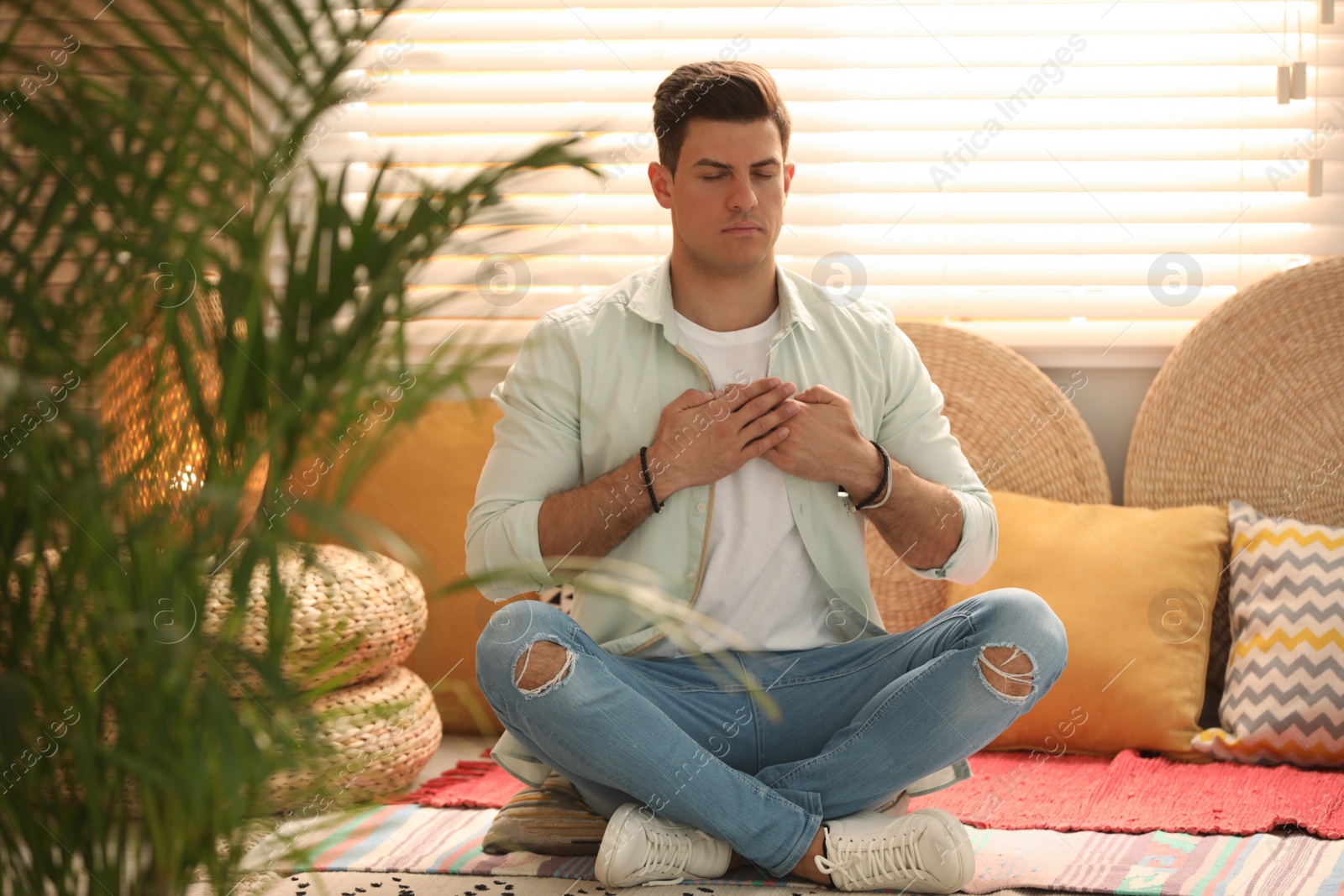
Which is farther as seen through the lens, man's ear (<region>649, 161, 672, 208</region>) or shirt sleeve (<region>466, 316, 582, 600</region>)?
man's ear (<region>649, 161, 672, 208</region>)

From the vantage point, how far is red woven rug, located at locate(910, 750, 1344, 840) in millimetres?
1776

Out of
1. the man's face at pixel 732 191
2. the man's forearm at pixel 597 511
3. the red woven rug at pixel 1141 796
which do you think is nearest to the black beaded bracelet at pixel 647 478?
the man's forearm at pixel 597 511

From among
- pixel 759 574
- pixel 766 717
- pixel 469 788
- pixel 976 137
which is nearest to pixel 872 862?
pixel 766 717

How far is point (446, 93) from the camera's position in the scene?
8.46ft

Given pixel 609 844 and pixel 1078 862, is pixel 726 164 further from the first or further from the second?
pixel 1078 862

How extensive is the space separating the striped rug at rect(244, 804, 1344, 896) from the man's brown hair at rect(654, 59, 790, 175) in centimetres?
109

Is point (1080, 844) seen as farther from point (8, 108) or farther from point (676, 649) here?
point (8, 108)

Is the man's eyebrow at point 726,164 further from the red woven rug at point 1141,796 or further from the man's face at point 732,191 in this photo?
the red woven rug at point 1141,796

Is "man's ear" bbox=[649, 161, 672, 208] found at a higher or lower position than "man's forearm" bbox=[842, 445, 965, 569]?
higher

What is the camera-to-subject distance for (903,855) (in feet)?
5.15

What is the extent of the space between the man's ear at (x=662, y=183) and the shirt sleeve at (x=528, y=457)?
275mm
